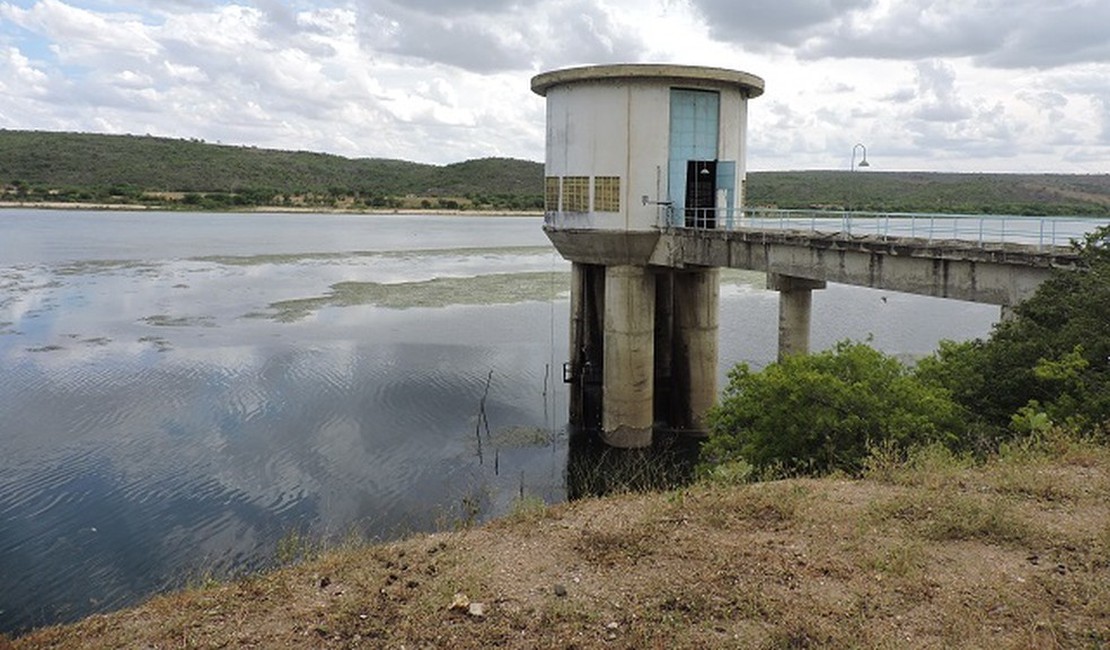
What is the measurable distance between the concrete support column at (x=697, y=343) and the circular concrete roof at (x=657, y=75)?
502cm

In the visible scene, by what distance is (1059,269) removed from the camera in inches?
577

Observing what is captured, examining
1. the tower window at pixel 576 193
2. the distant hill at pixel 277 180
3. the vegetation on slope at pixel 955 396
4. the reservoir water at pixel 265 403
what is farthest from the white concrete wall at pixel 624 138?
the distant hill at pixel 277 180

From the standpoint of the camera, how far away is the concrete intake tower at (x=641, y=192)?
21.8m

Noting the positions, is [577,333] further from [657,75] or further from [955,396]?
[955,396]

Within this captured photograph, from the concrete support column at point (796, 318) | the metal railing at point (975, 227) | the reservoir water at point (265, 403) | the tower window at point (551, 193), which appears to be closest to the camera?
the metal railing at point (975, 227)

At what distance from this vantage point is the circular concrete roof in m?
21.4

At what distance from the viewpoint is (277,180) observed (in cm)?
15362

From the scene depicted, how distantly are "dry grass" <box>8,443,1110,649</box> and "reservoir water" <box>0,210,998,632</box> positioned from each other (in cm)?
598

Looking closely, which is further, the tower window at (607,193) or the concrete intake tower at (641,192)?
the tower window at (607,193)

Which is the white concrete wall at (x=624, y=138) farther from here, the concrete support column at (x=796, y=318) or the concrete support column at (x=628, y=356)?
the concrete support column at (x=796, y=318)

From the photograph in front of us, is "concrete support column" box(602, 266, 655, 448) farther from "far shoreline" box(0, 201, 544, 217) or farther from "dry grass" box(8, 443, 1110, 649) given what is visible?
"far shoreline" box(0, 201, 544, 217)

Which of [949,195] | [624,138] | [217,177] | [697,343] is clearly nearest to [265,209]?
[217,177]

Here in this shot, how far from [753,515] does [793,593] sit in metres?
2.13

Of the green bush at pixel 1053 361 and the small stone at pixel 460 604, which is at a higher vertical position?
the green bush at pixel 1053 361
